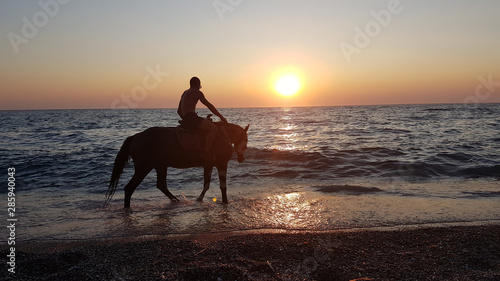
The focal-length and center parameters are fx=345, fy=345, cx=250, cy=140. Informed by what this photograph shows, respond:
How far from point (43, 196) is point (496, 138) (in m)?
27.4

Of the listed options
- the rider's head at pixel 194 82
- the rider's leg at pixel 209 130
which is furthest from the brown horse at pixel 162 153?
the rider's head at pixel 194 82

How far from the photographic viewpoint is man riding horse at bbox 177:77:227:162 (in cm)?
877

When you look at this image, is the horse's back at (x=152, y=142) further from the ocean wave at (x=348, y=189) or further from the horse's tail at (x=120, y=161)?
the ocean wave at (x=348, y=189)

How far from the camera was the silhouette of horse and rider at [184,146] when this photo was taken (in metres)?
8.98

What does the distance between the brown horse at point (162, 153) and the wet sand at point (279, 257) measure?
3053 mm

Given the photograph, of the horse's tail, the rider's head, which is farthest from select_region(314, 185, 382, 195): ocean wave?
the horse's tail

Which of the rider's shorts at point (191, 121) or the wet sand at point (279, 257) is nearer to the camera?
the wet sand at point (279, 257)

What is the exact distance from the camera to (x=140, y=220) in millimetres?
7789

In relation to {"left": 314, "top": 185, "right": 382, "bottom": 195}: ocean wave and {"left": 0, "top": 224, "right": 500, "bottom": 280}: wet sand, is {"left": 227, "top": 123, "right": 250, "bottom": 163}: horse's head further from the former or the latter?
{"left": 0, "top": 224, "right": 500, "bottom": 280}: wet sand

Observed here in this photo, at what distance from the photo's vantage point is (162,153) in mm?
9289

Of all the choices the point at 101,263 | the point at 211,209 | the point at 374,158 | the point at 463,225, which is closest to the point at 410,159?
the point at 374,158

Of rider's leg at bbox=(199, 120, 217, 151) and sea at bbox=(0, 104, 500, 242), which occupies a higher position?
rider's leg at bbox=(199, 120, 217, 151)

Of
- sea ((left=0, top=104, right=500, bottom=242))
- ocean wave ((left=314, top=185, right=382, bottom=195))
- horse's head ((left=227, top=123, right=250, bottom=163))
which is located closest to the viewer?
sea ((left=0, top=104, right=500, bottom=242))

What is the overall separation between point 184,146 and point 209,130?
31.8 inches
